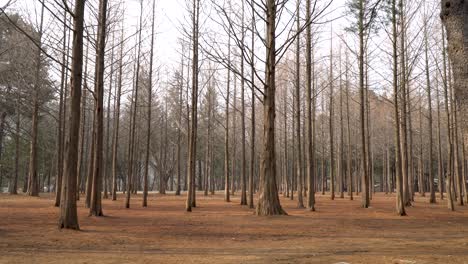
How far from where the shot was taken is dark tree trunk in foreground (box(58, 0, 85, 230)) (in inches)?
345

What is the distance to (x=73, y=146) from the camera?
354 inches

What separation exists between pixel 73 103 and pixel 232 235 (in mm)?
4691

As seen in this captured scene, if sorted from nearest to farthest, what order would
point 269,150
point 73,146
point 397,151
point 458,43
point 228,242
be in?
1. point 458,43
2. point 228,242
3. point 73,146
4. point 269,150
5. point 397,151

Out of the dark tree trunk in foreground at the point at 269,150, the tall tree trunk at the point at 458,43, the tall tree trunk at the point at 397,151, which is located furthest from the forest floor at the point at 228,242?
the tall tree trunk at the point at 397,151

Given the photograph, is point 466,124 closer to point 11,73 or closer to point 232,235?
point 232,235

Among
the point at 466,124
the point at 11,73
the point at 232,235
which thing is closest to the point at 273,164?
the point at 232,235

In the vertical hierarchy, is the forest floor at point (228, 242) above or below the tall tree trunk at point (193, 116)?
below

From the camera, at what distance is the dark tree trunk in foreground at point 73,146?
8758 millimetres

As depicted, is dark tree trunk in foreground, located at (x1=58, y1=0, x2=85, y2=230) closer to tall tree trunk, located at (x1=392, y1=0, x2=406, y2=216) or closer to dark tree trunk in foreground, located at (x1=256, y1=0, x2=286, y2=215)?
dark tree trunk in foreground, located at (x1=256, y1=0, x2=286, y2=215)

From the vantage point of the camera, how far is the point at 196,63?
1664cm

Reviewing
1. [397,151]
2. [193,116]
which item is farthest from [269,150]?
[397,151]

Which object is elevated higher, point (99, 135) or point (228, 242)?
point (99, 135)

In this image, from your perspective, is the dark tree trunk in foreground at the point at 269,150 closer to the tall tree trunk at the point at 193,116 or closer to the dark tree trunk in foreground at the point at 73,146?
the tall tree trunk at the point at 193,116

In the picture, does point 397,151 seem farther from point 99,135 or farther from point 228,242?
point 99,135
